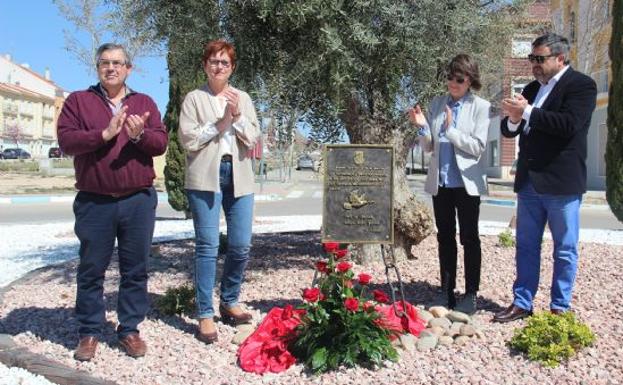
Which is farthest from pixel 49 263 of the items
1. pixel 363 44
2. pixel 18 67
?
pixel 18 67

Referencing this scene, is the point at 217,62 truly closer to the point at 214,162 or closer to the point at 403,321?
the point at 214,162

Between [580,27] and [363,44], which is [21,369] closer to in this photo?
[363,44]

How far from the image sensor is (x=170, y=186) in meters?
12.5

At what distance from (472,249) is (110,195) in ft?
8.19

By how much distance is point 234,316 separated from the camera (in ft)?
14.3

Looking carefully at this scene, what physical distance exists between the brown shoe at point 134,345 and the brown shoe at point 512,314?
236cm

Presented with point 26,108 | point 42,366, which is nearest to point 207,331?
point 42,366

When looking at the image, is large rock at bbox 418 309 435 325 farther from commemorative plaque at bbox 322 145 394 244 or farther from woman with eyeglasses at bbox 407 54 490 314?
commemorative plaque at bbox 322 145 394 244

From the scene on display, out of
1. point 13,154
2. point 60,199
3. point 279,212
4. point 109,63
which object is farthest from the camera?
point 13,154

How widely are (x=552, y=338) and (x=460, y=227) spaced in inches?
42.9

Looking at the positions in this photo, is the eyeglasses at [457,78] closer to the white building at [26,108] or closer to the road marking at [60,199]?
the road marking at [60,199]

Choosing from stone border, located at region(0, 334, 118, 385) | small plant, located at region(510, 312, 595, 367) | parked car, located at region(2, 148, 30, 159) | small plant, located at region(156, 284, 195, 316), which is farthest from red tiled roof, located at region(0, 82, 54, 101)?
small plant, located at region(510, 312, 595, 367)

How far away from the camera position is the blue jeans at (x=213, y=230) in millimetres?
3984

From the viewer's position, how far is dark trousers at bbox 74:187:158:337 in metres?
3.71
